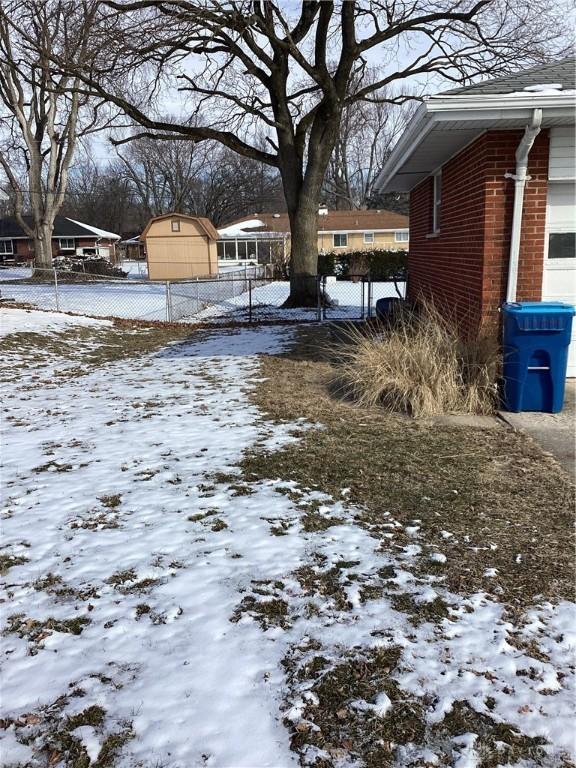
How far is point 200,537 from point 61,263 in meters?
43.8

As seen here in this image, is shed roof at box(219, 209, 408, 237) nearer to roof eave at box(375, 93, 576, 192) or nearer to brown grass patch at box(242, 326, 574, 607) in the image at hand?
roof eave at box(375, 93, 576, 192)

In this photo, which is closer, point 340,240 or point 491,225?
point 491,225

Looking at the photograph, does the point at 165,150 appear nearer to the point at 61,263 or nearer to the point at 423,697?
the point at 61,263

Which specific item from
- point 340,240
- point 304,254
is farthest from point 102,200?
point 304,254

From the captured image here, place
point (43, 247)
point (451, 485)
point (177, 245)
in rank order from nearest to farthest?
point (451, 485)
point (43, 247)
point (177, 245)

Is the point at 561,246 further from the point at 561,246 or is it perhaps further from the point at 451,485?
the point at 451,485

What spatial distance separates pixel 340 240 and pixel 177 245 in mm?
A: 14857

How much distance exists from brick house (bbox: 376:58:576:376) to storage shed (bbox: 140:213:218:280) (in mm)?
31096

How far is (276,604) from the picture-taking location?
3.04 metres

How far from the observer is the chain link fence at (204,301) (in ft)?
55.5

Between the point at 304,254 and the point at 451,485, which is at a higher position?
the point at 304,254

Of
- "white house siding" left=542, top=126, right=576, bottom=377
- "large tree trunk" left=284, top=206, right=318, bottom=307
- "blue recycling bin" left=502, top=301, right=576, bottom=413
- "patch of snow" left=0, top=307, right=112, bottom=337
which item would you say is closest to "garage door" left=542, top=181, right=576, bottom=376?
"white house siding" left=542, top=126, right=576, bottom=377

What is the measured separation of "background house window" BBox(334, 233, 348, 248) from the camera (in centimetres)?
4744

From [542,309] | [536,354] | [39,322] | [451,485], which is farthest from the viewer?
[39,322]
